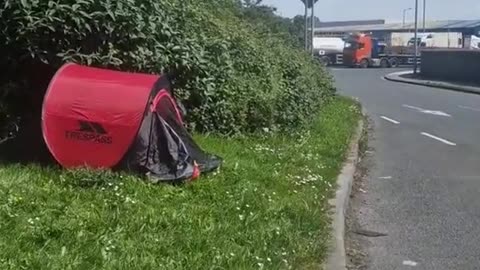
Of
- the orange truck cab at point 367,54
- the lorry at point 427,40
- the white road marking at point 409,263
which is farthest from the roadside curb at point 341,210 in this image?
the lorry at point 427,40

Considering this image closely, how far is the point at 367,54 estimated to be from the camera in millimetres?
81625

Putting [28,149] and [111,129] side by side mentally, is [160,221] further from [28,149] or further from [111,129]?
[28,149]

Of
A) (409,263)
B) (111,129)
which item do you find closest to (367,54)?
(111,129)

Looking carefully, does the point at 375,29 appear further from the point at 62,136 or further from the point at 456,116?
the point at 62,136

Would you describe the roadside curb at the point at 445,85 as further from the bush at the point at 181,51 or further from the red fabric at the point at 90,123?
the red fabric at the point at 90,123

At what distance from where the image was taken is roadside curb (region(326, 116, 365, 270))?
6609 mm

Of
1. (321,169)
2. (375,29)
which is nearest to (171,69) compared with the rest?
(321,169)

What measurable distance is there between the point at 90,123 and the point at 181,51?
3051 mm

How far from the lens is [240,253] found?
19.3 ft

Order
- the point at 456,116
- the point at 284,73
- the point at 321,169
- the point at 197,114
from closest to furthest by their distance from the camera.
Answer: the point at 321,169
the point at 197,114
the point at 284,73
the point at 456,116

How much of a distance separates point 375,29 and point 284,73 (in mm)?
108165

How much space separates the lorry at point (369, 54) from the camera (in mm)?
79938

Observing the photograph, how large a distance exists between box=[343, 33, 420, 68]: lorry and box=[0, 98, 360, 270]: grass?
7160 cm

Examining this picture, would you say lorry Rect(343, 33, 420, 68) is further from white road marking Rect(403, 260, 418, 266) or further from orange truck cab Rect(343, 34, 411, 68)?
white road marking Rect(403, 260, 418, 266)
